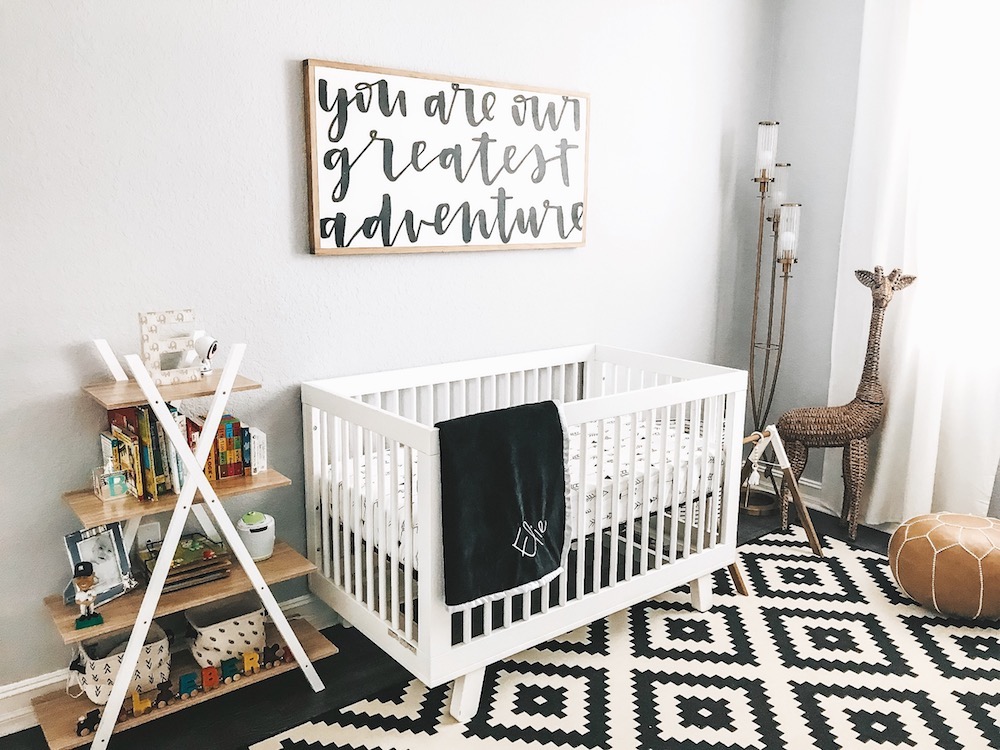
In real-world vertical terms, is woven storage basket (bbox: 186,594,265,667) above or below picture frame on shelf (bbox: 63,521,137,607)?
below

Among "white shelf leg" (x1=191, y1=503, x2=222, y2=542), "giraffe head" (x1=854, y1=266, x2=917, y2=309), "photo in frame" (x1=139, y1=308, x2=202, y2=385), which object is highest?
"giraffe head" (x1=854, y1=266, x2=917, y2=309)

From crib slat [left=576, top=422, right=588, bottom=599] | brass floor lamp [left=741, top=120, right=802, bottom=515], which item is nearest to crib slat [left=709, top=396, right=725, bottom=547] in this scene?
crib slat [left=576, top=422, right=588, bottom=599]

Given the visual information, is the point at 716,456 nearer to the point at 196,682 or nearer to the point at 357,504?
the point at 357,504

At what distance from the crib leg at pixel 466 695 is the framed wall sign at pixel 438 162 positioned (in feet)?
4.05

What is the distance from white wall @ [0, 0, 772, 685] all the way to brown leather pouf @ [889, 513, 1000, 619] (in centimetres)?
135

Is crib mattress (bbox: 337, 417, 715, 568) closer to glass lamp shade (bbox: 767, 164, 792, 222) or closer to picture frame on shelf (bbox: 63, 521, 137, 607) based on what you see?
picture frame on shelf (bbox: 63, 521, 137, 607)

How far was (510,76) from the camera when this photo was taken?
2775mm

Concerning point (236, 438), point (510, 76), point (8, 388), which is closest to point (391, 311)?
point (236, 438)

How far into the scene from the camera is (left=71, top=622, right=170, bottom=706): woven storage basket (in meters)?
2.05

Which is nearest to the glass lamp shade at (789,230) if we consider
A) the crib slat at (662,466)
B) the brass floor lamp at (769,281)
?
the brass floor lamp at (769,281)

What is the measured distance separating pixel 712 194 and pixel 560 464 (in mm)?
1893

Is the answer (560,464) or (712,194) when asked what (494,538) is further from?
(712,194)

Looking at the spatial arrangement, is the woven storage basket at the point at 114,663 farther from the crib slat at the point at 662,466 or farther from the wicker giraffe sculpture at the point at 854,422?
the wicker giraffe sculpture at the point at 854,422

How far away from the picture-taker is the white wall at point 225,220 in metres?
1.98
